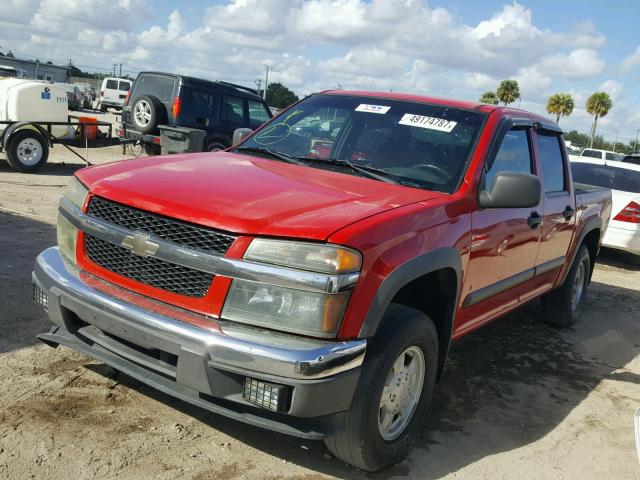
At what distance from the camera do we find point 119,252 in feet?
9.72

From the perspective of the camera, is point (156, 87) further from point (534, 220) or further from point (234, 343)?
point (234, 343)

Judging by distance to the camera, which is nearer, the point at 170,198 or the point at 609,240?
the point at 170,198

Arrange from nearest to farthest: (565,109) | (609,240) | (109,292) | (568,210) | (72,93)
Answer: (109,292) < (568,210) < (609,240) < (72,93) < (565,109)

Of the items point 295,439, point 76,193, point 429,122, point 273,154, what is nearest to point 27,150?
point 273,154

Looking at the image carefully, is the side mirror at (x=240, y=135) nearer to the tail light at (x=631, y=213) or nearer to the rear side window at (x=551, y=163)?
the rear side window at (x=551, y=163)

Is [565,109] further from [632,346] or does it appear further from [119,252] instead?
[119,252]

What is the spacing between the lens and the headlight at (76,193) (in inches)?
127

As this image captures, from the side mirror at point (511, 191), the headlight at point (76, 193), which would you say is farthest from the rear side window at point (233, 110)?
the side mirror at point (511, 191)

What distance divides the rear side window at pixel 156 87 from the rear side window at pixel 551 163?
9228 millimetres

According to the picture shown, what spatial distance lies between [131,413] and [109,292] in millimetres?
791

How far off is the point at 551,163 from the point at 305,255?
307 cm

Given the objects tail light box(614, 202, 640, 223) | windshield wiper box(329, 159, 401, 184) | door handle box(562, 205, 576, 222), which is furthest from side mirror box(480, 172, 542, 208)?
tail light box(614, 202, 640, 223)

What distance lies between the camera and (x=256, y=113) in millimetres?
13867

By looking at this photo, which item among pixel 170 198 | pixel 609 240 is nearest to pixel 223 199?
pixel 170 198
